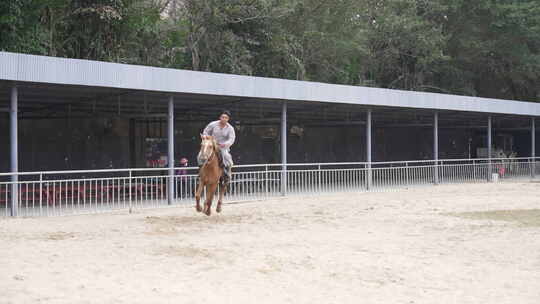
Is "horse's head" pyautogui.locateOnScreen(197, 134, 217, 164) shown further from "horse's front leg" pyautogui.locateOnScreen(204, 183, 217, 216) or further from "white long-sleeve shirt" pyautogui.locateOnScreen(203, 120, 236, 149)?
"horse's front leg" pyautogui.locateOnScreen(204, 183, 217, 216)

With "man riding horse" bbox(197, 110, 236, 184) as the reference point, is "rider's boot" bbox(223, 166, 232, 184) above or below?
below

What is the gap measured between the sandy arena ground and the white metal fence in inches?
28.6

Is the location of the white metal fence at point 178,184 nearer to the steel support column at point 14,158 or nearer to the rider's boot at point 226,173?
the steel support column at point 14,158

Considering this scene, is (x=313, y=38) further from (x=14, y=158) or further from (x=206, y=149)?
(x=206, y=149)

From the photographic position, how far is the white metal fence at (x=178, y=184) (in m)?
13.8

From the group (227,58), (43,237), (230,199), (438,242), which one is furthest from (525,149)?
(43,237)

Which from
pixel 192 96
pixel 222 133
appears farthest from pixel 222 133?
pixel 192 96

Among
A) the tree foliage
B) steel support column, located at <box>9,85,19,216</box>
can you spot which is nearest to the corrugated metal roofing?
steel support column, located at <box>9,85,19,216</box>

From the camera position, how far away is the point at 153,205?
15.5 meters

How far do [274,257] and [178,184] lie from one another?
8.82m

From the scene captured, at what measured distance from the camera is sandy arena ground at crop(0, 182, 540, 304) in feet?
22.3

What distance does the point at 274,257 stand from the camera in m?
8.79

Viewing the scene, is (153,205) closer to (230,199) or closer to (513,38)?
(230,199)

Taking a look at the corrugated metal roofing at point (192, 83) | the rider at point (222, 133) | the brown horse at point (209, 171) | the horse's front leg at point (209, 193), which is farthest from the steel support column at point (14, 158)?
the rider at point (222, 133)
